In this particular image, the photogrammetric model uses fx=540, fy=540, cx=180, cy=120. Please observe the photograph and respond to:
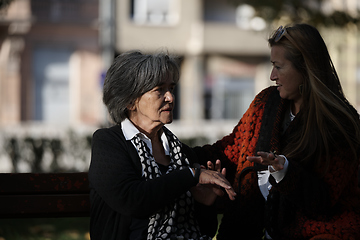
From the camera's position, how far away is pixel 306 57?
290 centimetres

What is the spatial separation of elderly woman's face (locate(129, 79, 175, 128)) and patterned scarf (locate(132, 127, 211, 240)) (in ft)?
0.47

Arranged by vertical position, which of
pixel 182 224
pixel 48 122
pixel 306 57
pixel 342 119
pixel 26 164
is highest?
pixel 306 57

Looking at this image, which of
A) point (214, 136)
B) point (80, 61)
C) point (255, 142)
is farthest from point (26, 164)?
point (80, 61)

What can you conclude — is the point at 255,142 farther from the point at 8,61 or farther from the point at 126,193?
the point at 8,61

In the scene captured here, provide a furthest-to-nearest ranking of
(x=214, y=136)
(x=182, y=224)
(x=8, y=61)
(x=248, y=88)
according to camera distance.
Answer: (x=248, y=88) → (x=8, y=61) → (x=214, y=136) → (x=182, y=224)

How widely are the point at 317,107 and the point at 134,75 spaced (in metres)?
0.99

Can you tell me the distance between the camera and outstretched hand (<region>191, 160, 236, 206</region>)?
8.70ft

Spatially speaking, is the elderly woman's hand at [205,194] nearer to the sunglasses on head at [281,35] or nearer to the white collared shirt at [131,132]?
the white collared shirt at [131,132]

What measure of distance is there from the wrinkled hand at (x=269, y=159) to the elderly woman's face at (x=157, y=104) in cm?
57

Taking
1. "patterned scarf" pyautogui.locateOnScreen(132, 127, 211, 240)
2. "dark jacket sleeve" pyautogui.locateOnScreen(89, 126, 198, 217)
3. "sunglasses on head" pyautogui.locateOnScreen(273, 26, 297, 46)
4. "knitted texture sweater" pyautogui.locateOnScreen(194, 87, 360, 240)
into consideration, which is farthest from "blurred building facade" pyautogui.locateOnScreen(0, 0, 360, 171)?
"dark jacket sleeve" pyautogui.locateOnScreen(89, 126, 198, 217)

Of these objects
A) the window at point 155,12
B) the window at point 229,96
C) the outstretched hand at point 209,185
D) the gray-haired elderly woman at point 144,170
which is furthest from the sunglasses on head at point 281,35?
the window at point 229,96

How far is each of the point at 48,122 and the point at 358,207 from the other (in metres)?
17.4

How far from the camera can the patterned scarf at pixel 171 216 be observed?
8.91 feet

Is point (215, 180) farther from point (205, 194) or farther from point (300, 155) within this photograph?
point (300, 155)
